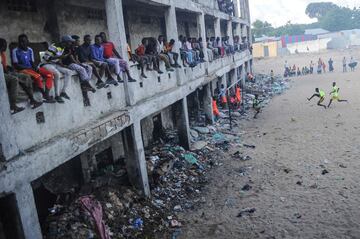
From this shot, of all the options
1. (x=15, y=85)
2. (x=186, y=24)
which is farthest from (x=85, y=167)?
(x=186, y=24)

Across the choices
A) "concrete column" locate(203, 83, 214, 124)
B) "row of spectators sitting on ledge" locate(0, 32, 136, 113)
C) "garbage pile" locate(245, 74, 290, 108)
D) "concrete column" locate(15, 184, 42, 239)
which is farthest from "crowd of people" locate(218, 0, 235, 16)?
"concrete column" locate(15, 184, 42, 239)

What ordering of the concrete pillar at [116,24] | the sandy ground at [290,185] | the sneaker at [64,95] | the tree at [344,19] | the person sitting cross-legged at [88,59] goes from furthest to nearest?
the tree at [344,19]
the concrete pillar at [116,24]
the sandy ground at [290,185]
the person sitting cross-legged at [88,59]
the sneaker at [64,95]

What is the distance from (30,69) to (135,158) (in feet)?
12.9

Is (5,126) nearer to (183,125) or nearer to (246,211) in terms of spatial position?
(246,211)

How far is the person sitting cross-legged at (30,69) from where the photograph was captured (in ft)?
18.3

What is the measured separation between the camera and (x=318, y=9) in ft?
309

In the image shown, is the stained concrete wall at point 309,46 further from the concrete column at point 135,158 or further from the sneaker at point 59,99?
the sneaker at point 59,99

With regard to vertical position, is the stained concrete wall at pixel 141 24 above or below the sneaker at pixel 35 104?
above

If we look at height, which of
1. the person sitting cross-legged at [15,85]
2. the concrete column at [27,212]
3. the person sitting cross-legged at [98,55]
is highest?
the person sitting cross-legged at [98,55]

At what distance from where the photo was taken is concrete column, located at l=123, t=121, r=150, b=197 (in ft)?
29.4

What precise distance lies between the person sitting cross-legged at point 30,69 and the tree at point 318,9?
99.4 m

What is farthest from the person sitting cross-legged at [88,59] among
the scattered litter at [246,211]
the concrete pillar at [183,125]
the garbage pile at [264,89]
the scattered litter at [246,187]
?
the garbage pile at [264,89]

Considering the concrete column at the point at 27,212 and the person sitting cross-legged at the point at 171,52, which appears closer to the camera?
the concrete column at the point at 27,212

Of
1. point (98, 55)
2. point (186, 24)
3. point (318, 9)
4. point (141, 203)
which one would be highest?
point (318, 9)
